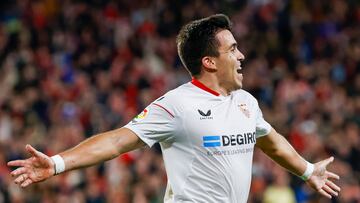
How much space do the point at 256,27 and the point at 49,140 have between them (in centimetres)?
468

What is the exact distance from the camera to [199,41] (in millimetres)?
6004

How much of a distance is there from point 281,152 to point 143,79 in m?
8.82

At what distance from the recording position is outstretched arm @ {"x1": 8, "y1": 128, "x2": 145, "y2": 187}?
17.0 ft

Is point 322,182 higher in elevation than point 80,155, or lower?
lower

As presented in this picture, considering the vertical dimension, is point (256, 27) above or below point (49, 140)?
above

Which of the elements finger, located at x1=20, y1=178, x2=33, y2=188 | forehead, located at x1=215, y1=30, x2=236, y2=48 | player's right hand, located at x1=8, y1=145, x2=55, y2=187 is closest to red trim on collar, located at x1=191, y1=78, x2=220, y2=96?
forehead, located at x1=215, y1=30, x2=236, y2=48

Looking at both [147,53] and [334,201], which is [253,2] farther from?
[334,201]

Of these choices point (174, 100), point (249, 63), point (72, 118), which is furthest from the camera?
point (249, 63)

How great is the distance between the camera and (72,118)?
1439 cm

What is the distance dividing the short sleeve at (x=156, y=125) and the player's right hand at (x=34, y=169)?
2.12ft

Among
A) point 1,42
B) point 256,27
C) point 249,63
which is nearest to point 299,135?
point 249,63

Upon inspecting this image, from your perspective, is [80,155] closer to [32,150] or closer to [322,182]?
[32,150]

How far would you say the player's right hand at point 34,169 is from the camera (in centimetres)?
514

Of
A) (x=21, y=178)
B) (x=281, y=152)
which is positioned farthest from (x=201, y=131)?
(x=21, y=178)
